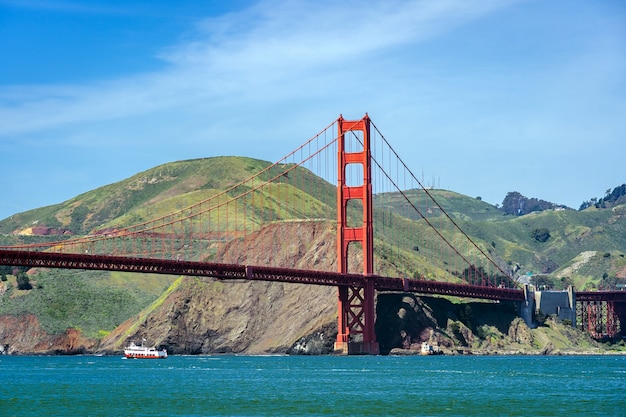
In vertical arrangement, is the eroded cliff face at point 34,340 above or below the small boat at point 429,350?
above

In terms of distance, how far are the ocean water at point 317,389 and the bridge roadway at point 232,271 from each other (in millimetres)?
9130

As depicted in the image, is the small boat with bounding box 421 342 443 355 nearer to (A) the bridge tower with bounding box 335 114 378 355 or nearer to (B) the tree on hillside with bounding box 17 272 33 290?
(A) the bridge tower with bounding box 335 114 378 355

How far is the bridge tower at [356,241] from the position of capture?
13125 centimetres

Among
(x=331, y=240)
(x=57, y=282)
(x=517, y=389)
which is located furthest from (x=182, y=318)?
(x=517, y=389)

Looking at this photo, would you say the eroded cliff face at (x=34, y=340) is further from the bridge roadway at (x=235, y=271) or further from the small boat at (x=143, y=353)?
the bridge roadway at (x=235, y=271)

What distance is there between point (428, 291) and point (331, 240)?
2147 centimetres

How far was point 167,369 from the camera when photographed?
11062 centimetres

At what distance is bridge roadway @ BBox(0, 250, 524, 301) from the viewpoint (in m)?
109

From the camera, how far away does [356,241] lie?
13388cm

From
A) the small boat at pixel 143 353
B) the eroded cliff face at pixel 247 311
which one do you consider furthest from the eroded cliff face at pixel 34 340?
the small boat at pixel 143 353

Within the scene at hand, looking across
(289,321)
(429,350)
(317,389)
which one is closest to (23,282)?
(289,321)

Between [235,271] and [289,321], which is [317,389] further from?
[289,321]

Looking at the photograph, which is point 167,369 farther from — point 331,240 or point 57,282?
point 57,282

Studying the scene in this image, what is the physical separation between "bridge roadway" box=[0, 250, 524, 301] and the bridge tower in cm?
212
